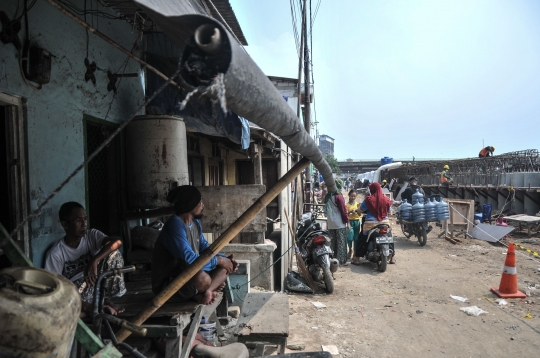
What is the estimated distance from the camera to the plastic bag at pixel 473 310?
18.3 feet

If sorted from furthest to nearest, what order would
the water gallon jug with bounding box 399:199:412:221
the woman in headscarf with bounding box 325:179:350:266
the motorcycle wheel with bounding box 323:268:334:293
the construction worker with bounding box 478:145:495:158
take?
the construction worker with bounding box 478:145:495:158, the water gallon jug with bounding box 399:199:412:221, the woman in headscarf with bounding box 325:179:350:266, the motorcycle wheel with bounding box 323:268:334:293

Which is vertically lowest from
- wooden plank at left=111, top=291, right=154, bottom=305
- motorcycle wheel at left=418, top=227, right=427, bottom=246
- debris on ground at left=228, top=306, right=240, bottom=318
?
debris on ground at left=228, top=306, right=240, bottom=318

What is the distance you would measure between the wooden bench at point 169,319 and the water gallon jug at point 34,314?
1.65 m

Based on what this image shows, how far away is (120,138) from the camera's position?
4629 millimetres

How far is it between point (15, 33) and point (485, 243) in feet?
39.2

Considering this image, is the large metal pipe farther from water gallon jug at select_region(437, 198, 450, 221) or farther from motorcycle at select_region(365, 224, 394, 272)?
water gallon jug at select_region(437, 198, 450, 221)

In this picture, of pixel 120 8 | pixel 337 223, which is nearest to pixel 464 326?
pixel 337 223

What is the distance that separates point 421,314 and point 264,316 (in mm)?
2885

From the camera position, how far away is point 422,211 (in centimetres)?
1047

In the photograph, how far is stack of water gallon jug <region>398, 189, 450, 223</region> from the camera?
1049 cm

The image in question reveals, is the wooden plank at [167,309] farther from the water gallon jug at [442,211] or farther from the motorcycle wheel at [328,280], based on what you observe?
the water gallon jug at [442,211]

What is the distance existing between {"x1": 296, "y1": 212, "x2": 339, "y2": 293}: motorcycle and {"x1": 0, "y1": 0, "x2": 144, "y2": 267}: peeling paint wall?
468 centimetres

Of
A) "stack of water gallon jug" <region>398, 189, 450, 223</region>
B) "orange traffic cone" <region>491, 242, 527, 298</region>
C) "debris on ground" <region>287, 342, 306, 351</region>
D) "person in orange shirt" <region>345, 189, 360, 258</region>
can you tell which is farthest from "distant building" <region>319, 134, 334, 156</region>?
"debris on ground" <region>287, 342, 306, 351</region>

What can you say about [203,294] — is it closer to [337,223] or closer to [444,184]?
[337,223]
